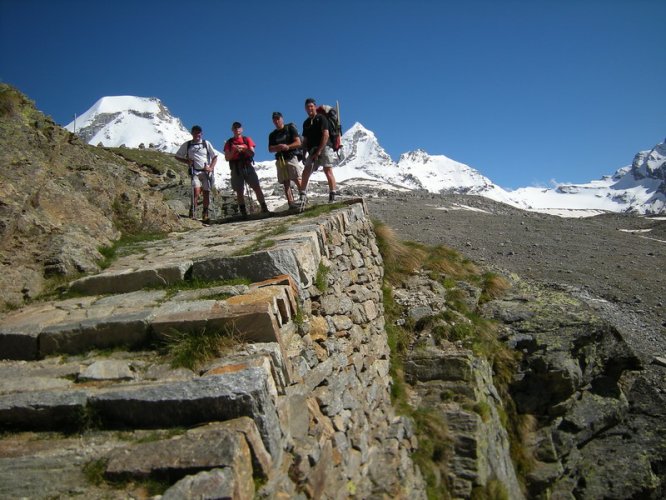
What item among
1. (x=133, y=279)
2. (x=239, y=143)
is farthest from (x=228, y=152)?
(x=133, y=279)

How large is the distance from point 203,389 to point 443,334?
5.73 m

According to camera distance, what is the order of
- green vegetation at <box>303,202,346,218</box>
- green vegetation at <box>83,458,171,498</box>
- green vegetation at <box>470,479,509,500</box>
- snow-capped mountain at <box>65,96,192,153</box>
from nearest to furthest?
green vegetation at <box>83,458,171,498</box> < green vegetation at <box>470,479,509,500</box> < green vegetation at <box>303,202,346,218</box> < snow-capped mountain at <box>65,96,192,153</box>

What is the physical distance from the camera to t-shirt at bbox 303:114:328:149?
29.0 feet

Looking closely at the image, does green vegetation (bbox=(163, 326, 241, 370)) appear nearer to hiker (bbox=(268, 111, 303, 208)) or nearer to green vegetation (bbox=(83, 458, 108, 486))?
green vegetation (bbox=(83, 458, 108, 486))

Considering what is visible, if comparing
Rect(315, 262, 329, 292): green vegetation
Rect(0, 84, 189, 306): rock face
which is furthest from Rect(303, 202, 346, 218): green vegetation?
Rect(0, 84, 189, 306): rock face

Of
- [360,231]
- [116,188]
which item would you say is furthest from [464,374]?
[116,188]

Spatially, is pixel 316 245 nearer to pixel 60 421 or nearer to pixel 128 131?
pixel 60 421

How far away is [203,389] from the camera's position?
3121mm

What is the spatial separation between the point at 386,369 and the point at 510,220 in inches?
803

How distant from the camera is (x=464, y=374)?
7219mm

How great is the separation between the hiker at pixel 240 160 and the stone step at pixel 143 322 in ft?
18.1

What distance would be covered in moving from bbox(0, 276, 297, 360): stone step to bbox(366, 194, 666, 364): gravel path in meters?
10.0

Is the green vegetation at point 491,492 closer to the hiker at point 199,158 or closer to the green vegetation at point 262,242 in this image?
the green vegetation at point 262,242

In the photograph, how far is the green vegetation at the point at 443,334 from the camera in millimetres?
6223
